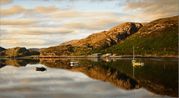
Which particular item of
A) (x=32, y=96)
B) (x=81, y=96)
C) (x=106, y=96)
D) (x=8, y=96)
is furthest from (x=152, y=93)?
(x=8, y=96)

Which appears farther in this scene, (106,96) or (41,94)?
(41,94)

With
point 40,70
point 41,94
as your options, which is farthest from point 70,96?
point 40,70

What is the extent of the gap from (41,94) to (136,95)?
19857 mm

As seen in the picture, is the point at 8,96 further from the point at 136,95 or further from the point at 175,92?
the point at 175,92

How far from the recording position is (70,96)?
65.4m

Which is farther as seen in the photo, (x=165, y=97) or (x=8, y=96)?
(x=8, y=96)

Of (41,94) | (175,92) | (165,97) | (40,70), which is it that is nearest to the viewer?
(165,97)

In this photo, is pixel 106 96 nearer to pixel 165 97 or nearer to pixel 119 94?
pixel 119 94

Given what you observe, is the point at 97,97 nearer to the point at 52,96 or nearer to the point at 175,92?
the point at 52,96

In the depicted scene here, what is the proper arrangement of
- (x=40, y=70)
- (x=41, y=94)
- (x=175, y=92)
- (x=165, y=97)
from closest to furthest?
1. (x=165, y=97)
2. (x=175, y=92)
3. (x=41, y=94)
4. (x=40, y=70)

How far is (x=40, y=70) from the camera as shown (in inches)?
6107

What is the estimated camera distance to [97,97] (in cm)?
6238

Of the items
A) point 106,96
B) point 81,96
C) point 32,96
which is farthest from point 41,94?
point 106,96

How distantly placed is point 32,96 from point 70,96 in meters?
7.75
